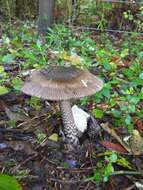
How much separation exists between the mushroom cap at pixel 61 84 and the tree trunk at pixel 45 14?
2.16 m

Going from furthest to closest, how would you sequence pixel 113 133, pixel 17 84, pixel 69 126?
pixel 17 84, pixel 113 133, pixel 69 126

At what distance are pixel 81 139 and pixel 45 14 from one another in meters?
2.26

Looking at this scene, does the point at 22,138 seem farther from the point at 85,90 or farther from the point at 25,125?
the point at 85,90

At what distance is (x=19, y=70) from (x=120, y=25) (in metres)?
2.09

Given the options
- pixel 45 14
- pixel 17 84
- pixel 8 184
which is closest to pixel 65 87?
pixel 8 184

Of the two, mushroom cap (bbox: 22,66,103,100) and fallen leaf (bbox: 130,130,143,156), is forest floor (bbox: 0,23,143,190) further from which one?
mushroom cap (bbox: 22,66,103,100)

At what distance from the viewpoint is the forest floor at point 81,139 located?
2152 mm

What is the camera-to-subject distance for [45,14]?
4371 millimetres

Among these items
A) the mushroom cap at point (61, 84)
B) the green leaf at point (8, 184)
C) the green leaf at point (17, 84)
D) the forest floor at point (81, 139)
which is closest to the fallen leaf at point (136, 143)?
the forest floor at point (81, 139)

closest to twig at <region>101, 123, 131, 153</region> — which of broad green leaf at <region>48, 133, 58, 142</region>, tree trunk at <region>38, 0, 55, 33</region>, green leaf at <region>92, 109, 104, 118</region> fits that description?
green leaf at <region>92, 109, 104, 118</region>

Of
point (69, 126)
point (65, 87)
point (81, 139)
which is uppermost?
point (65, 87)

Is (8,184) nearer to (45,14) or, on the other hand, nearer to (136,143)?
(136,143)

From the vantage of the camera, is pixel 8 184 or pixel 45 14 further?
pixel 45 14

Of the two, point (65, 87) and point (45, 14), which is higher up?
point (65, 87)
